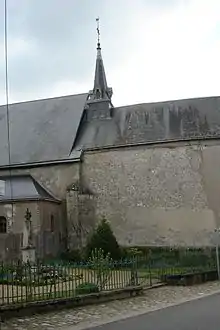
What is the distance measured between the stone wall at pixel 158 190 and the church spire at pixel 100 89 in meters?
4.83

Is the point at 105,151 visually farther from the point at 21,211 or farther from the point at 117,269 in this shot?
the point at 117,269

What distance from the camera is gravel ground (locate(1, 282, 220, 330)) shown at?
31.1 feet

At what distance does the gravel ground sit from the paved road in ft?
1.63

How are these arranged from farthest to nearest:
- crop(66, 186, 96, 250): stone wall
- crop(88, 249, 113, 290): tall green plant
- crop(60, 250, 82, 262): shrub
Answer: crop(66, 186, 96, 250): stone wall, crop(60, 250, 82, 262): shrub, crop(88, 249, 113, 290): tall green plant

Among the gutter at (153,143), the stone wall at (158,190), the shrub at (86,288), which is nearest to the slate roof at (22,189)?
the stone wall at (158,190)

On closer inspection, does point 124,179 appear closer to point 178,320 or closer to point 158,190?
point 158,190

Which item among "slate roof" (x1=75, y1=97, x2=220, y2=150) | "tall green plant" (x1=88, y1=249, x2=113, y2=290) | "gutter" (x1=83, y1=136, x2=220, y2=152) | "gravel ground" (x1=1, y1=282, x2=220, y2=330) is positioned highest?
"slate roof" (x1=75, y1=97, x2=220, y2=150)

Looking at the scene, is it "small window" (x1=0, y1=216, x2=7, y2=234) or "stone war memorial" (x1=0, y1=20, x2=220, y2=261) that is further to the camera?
"stone war memorial" (x1=0, y1=20, x2=220, y2=261)

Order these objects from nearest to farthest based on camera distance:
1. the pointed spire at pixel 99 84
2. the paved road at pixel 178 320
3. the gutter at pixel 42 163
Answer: the paved road at pixel 178 320, the gutter at pixel 42 163, the pointed spire at pixel 99 84

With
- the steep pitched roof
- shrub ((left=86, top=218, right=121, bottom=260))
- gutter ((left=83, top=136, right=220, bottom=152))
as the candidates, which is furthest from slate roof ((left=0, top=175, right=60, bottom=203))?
shrub ((left=86, top=218, right=121, bottom=260))

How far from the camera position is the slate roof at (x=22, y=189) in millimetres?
30625

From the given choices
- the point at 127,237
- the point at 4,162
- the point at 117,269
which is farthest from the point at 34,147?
the point at 117,269

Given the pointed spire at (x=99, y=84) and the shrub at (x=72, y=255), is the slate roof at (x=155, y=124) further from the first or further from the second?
the shrub at (x=72, y=255)

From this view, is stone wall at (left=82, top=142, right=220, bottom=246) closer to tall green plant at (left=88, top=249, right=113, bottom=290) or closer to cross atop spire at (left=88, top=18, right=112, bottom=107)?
cross atop spire at (left=88, top=18, right=112, bottom=107)
